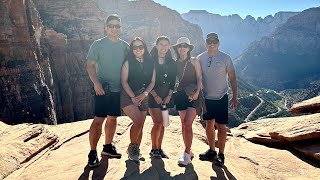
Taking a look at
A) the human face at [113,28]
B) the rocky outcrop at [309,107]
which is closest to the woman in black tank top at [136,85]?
the human face at [113,28]

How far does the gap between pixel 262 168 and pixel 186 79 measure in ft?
10.1

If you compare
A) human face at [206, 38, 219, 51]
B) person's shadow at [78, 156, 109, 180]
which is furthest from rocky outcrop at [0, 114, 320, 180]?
human face at [206, 38, 219, 51]

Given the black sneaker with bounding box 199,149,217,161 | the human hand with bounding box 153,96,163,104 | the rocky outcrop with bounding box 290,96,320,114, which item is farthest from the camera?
the rocky outcrop with bounding box 290,96,320,114

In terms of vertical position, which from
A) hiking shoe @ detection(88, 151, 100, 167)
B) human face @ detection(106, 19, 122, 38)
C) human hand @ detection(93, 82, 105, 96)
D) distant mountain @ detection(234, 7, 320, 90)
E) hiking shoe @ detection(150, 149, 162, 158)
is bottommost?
distant mountain @ detection(234, 7, 320, 90)

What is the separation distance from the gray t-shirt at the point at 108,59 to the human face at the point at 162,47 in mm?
716

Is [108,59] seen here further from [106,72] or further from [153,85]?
[153,85]

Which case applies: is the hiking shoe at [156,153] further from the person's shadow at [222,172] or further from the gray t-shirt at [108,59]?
the gray t-shirt at [108,59]

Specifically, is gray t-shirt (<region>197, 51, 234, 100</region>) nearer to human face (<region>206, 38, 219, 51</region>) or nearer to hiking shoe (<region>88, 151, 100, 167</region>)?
human face (<region>206, 38, 219, 51</region>)

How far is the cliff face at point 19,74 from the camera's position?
84.8ft

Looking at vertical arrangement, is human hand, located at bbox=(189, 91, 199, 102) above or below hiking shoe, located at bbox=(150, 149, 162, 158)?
above

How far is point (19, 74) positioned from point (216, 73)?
24.9 metres

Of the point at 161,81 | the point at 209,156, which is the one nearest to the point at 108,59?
the point at 161,81

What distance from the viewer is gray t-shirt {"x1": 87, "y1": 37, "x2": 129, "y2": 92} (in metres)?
6.17

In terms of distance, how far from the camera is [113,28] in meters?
6.20
